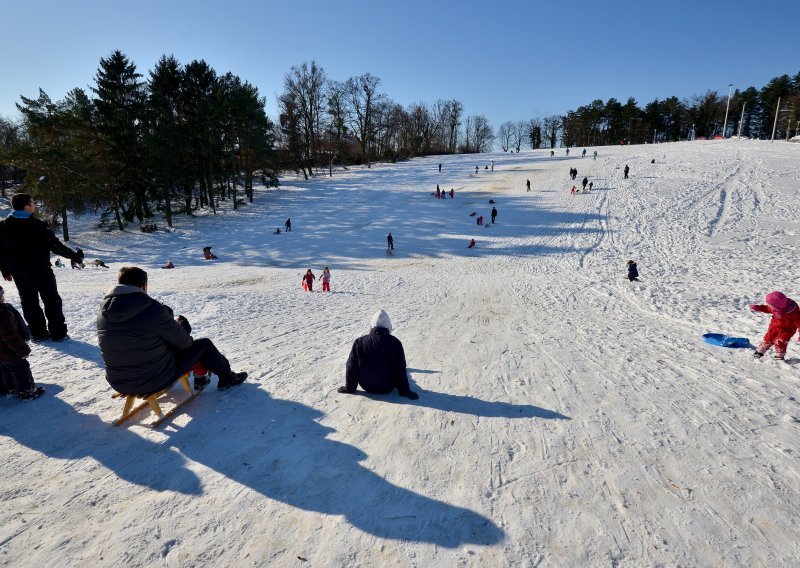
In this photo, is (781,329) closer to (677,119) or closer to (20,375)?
(20,375)

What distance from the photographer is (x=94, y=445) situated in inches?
145

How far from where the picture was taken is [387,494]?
3.18 m

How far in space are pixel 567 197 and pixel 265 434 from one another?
33787mm

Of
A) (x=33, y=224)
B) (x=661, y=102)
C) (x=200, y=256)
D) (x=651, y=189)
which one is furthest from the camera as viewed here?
(x=661, y=102)

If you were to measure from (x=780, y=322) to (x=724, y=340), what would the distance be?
1225mm

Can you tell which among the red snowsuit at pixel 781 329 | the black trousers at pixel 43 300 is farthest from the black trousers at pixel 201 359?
→ the red snowsuit at pixel 781 329

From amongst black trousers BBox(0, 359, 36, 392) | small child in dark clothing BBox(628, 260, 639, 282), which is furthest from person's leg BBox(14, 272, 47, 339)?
small child in dark clothing BBox(628, 260, 639, 282)

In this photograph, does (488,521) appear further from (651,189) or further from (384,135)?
(384,135)

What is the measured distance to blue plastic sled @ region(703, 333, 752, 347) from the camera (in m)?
6.88

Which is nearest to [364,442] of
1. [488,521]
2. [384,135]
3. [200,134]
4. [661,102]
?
[488,521]

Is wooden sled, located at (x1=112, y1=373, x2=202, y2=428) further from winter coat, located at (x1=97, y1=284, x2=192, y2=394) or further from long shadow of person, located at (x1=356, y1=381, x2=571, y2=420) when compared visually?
long shadow of person, located at (x1=356, y1=381, x2=571, y2=420)

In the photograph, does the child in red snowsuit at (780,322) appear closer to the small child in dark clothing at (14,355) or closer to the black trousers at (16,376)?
the small child in dark clothing at (14,355)

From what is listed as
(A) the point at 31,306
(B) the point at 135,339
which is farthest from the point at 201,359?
(A) the point at 31,306

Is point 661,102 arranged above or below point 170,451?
above
